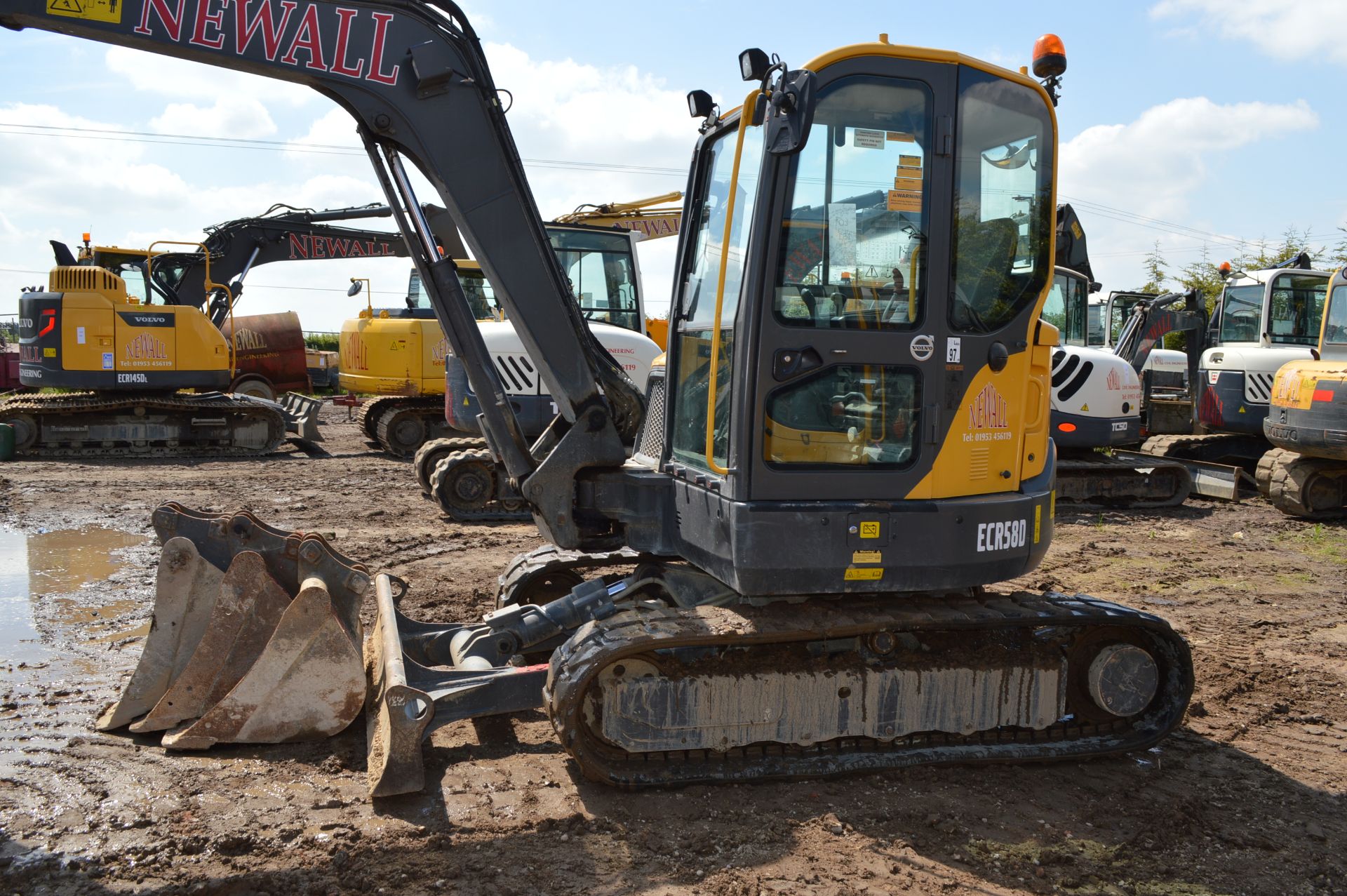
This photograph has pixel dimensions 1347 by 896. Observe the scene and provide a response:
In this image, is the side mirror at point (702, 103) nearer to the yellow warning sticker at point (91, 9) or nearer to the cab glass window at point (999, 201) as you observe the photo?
the cab glass window at point (999, 201)

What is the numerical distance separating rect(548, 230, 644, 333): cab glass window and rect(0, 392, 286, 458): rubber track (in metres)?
7.27

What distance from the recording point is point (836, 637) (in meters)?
4.38

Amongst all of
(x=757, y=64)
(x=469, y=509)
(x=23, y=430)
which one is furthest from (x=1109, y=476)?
(x=23, y=430)

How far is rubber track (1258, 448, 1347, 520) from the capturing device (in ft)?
37.3

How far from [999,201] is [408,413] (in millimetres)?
12554

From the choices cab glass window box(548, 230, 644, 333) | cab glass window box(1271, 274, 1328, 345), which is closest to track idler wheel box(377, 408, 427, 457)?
cab glass window box(548, 230, 644, 333)

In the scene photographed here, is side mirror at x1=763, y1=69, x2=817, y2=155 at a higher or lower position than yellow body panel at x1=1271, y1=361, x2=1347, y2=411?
higher

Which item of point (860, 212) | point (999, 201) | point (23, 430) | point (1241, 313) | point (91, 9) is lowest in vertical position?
point (23, 430)

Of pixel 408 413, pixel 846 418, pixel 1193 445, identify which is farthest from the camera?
pixel 408 413

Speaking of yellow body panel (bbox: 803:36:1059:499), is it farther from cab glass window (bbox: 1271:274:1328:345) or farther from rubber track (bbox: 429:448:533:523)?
cab glass window (bbox: 1271:274:1328:345)

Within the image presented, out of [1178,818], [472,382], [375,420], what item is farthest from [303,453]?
[1178,818]

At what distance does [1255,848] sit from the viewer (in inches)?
153

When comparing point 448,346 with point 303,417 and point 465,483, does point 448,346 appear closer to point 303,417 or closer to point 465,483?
point 465,483

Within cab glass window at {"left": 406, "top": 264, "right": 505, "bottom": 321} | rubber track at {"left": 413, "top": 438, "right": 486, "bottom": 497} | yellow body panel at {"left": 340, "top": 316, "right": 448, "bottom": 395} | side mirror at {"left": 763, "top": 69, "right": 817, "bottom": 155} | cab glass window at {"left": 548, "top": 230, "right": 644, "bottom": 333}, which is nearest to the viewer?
side mirror at {"left": 763, "top": 69, "right": 817, "bottom": 155}
